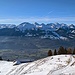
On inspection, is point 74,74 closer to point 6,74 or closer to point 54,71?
point 54,71

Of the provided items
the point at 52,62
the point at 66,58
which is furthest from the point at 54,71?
the point at 66,58

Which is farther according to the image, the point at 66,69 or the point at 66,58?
the point at 66,58

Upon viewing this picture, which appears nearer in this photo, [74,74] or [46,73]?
[74,74]

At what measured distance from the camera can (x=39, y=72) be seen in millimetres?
50688

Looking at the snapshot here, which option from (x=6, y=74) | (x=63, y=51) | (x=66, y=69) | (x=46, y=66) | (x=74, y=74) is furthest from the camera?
(x=63, y=51)

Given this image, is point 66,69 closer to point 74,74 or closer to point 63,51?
point 74,74

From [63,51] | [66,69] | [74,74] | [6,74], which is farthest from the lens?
[63,51]

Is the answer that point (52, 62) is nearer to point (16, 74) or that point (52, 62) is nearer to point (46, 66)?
point (46, 66)

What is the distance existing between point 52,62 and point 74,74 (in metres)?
14.6

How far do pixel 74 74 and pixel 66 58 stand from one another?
57.6ft

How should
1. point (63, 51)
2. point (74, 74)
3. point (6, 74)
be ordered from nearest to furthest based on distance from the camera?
1. point (74, 74)
2. point (6, 74)
3. point (63, 51)

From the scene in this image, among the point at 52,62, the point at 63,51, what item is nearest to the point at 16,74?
the point at 52,62

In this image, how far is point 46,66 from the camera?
5481cm

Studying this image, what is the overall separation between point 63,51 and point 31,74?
6605cm
